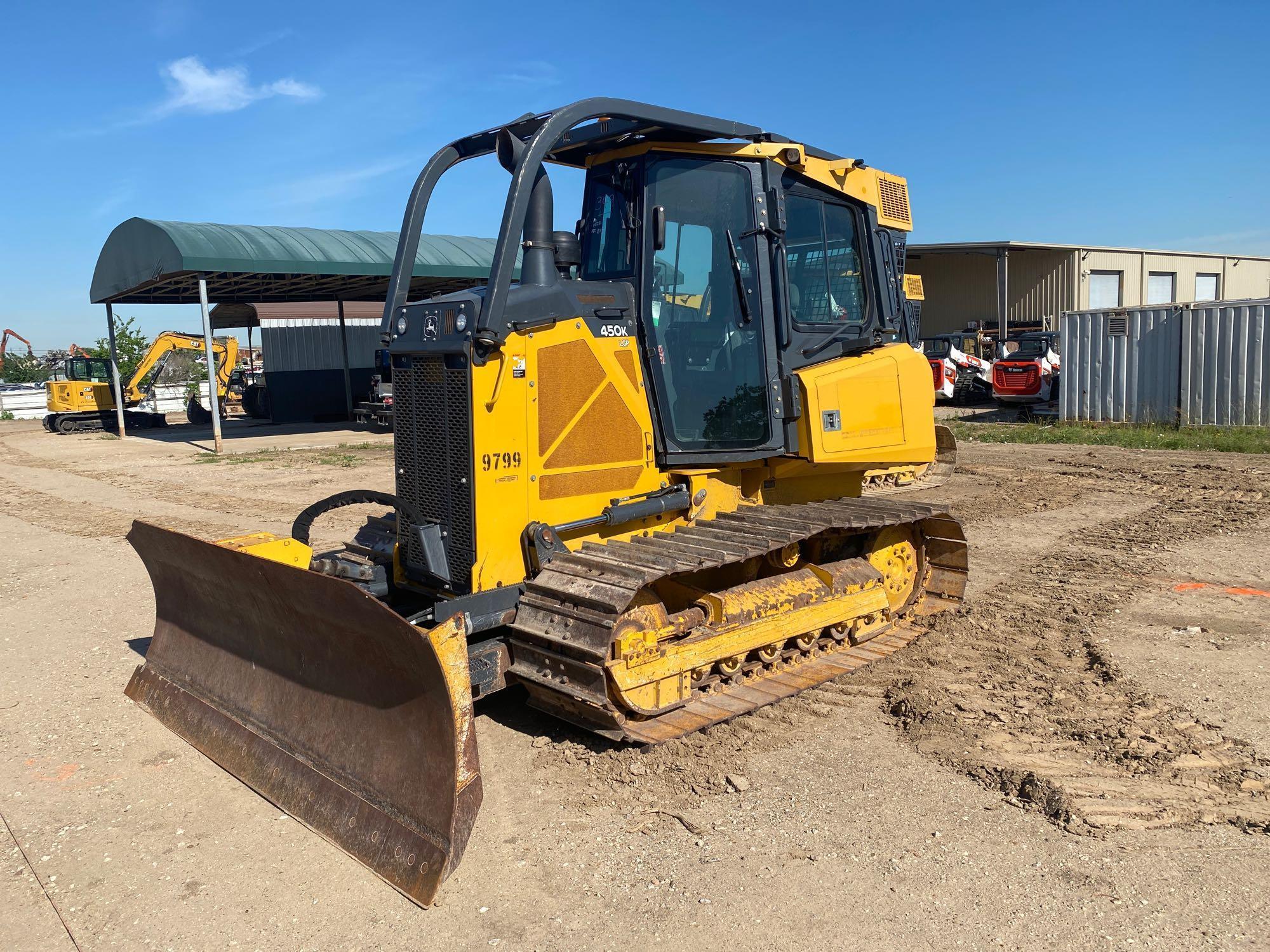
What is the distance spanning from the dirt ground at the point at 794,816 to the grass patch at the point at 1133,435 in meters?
9.33

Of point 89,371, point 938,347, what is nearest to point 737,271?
point 938,347

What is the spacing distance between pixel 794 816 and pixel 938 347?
83.2 feet

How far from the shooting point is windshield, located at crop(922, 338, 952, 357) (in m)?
25.3

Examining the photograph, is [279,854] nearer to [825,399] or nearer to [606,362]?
[606,362]

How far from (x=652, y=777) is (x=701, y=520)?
1.63 metres

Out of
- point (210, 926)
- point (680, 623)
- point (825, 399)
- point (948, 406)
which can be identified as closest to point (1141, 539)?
point (825, 399)

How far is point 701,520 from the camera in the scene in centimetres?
551

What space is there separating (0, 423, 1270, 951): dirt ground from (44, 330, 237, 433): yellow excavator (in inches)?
944

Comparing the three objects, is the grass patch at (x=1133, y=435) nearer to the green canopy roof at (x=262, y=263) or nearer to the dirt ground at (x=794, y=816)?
the dirt ground at (x=794, y=816)

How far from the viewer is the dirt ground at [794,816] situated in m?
3.28

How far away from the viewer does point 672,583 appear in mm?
5051

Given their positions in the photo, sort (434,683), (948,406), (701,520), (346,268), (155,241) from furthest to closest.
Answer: (948,406) → (346,268) → (155,241) → (701,520) → (434,683)

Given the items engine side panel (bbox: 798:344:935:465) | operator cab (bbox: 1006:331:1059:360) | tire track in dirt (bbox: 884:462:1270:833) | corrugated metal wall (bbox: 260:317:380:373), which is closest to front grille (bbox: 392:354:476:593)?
engine side panel (bbox: 798:344:935:465)

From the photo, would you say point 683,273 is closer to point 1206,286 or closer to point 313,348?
point 313,348
